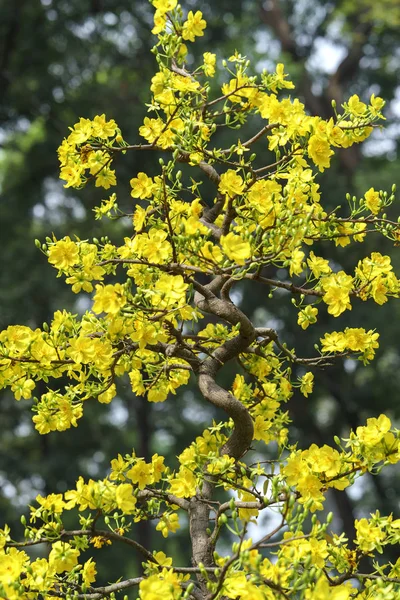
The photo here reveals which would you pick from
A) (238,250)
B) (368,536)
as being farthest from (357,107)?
(368,536)

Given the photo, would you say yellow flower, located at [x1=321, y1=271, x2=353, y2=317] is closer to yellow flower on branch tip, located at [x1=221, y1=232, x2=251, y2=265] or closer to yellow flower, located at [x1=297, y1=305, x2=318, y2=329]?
yellow flower, located at [x1=297, y1=305, x2=318, y2=329]

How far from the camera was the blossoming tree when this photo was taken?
5.64 ft

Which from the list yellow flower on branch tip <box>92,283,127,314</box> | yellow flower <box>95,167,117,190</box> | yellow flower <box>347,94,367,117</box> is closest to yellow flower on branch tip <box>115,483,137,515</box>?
yellow flower on branch tip <box>92,283,127,314</box>

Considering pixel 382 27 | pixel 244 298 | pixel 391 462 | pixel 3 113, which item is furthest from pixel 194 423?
pixel 391 462

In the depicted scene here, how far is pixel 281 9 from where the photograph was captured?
9.78 meters

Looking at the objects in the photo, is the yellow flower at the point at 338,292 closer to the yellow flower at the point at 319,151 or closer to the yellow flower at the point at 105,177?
the yellow flower at the point at 319,151

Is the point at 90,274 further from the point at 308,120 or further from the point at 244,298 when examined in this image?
the point at 244,298

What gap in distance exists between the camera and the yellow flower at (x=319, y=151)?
2035 mm

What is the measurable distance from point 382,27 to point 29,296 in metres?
5.21

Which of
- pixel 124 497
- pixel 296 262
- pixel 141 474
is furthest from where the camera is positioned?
pixel 141 474

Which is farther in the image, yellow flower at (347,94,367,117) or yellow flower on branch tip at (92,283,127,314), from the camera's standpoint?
yellow flower at (347,94,367,117)

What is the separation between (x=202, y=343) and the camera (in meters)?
2.34

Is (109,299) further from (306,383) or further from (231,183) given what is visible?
(306,383)

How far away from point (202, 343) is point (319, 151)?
673 millimetres
